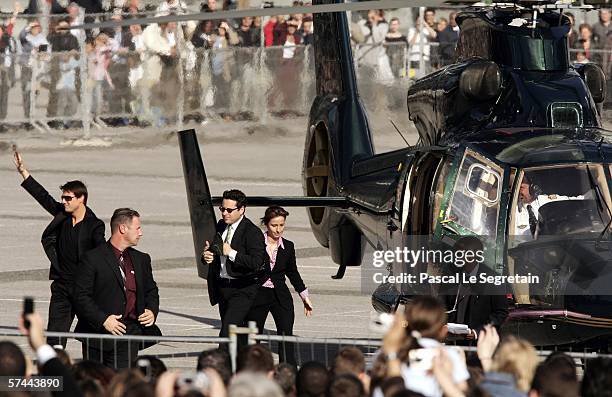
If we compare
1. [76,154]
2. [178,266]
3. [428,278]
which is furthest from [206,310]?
[76,154]

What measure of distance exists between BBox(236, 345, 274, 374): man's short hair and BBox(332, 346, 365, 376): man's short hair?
38 cm

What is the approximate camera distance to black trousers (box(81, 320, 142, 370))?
11.2 m

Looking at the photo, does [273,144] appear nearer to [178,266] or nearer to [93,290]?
[178,266]

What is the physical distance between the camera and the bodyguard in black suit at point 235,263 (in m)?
12.7

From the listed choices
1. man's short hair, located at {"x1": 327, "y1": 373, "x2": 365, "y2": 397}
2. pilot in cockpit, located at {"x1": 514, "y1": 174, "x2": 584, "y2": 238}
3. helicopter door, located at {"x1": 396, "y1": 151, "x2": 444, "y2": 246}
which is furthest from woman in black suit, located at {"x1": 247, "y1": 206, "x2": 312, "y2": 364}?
man's short hair, located at {"x1": 327, "y1": 373, "x2": 365, "y2": 397}

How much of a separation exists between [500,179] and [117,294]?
322 centimetres

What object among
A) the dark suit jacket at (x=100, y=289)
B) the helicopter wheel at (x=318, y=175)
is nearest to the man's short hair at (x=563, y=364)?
the dark suit jacket at (x=100, y=289)

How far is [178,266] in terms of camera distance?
20.6m

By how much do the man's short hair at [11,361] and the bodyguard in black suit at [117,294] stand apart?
328 centimetres

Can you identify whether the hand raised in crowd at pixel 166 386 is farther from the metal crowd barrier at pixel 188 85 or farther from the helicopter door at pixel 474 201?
the metal crowd barrier at pixel 188 85

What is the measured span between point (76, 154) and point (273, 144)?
4.52 m

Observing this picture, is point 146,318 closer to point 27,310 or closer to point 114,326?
point 114,326

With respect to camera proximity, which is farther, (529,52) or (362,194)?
(362,194)

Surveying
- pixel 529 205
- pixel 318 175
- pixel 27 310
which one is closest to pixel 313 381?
pixel 27 310
